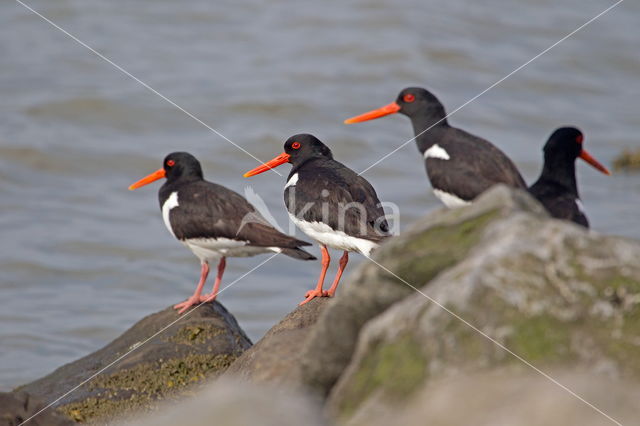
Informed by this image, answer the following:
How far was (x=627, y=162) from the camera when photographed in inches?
573

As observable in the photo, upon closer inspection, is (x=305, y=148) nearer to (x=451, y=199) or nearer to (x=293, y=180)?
(x=293, y=180)

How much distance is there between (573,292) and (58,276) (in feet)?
30.0

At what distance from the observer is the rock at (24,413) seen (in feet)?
16.5

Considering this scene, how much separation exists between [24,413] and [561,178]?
11.2 feet

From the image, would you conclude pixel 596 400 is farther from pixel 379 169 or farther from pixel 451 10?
pixel 451 10

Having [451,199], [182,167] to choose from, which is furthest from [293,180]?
[451,199]

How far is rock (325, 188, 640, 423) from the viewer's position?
3.77 metres

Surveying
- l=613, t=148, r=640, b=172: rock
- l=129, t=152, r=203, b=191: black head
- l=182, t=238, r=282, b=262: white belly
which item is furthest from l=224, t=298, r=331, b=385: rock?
l=613, t=148, r=640, b=172: rock

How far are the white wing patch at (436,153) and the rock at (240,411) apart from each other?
3.20m

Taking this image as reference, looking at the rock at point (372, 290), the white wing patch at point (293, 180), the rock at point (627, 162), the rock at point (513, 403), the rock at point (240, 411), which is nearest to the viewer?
the rock at point (513, 403)

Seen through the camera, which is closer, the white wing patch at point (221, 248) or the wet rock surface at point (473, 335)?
the wet rock surface at point (473, 335)

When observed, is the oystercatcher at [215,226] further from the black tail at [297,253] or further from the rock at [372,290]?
the rock at [372,290]

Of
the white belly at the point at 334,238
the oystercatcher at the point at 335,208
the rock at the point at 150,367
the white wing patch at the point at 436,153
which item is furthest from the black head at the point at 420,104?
the rock at the point at 150,367

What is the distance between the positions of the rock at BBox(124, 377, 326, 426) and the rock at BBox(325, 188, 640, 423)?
1.07ft
